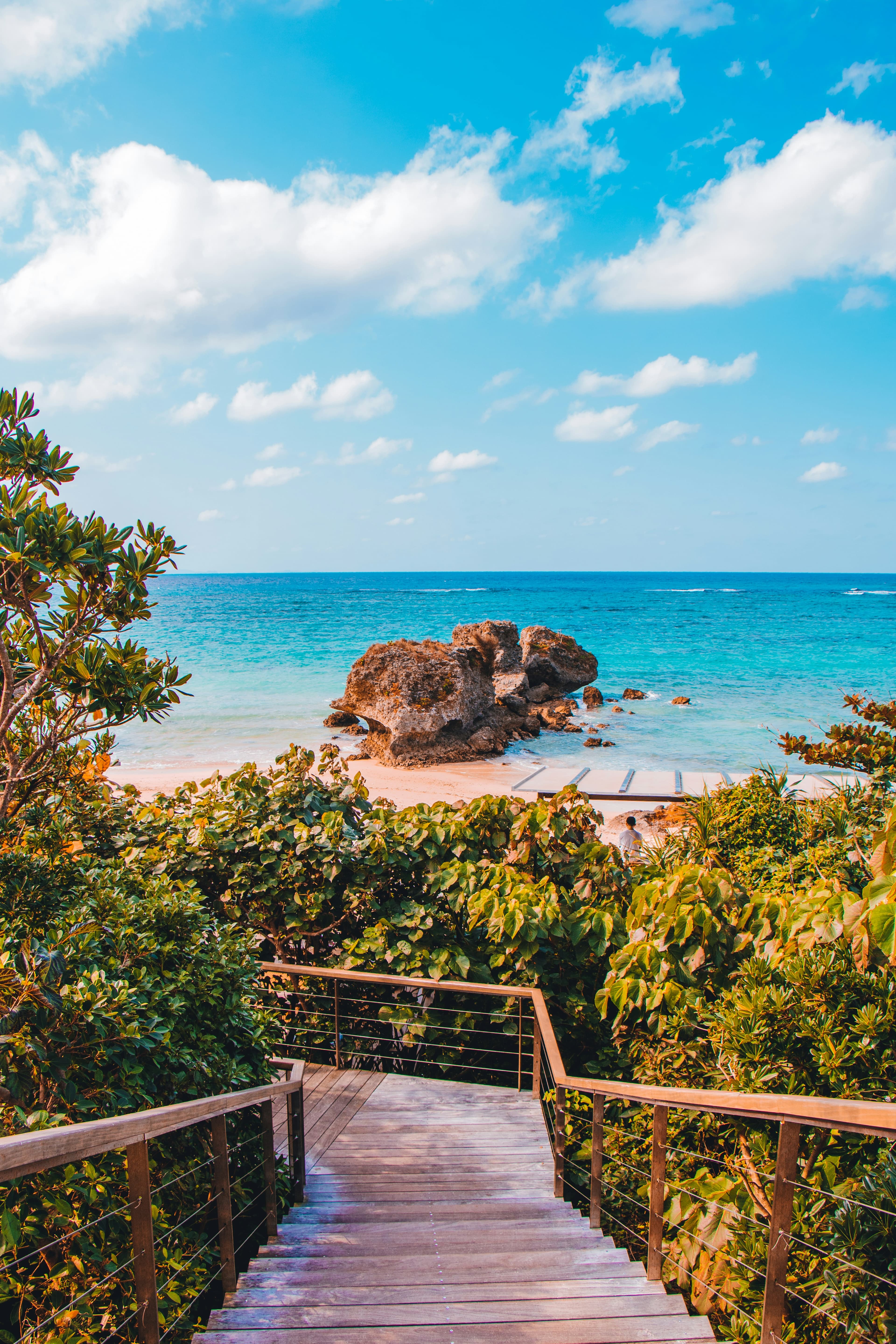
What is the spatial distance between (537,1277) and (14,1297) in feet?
6.72

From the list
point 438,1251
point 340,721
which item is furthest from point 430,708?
point 438,1251

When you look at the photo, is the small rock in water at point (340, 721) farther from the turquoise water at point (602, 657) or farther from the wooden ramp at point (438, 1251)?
the wooden ramp at point (438, 1251)

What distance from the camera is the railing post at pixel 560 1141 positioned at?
3.90 m

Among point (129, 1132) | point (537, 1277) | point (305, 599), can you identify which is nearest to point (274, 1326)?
point (537, 1277)

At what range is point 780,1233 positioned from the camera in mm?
2105

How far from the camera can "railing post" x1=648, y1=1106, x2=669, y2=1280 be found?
2.86 m

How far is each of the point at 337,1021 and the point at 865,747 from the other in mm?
4407

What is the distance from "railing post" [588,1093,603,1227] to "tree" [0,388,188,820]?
9.77 feet

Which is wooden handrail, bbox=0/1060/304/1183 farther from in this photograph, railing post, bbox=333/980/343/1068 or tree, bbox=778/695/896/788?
tree, bbox=778/695/896/788

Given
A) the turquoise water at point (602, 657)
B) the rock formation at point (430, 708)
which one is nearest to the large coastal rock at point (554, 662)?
the turquoise water at point (602, 657)

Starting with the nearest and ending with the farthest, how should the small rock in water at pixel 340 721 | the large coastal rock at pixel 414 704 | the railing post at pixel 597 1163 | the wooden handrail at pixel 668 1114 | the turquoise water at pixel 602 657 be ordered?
1. the wooden handrail at pixel 668 1114
2. the railing post at pixel 597 1163
3. the large coastal rock at pixel 414 704
4. the turquoise water at pixel 602 657
5. the small rock in water at pixel 340 721

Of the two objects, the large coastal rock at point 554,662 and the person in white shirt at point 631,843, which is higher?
the large coastal rock at point 554,662

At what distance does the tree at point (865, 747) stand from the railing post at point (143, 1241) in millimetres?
4642

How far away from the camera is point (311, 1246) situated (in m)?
3.45
